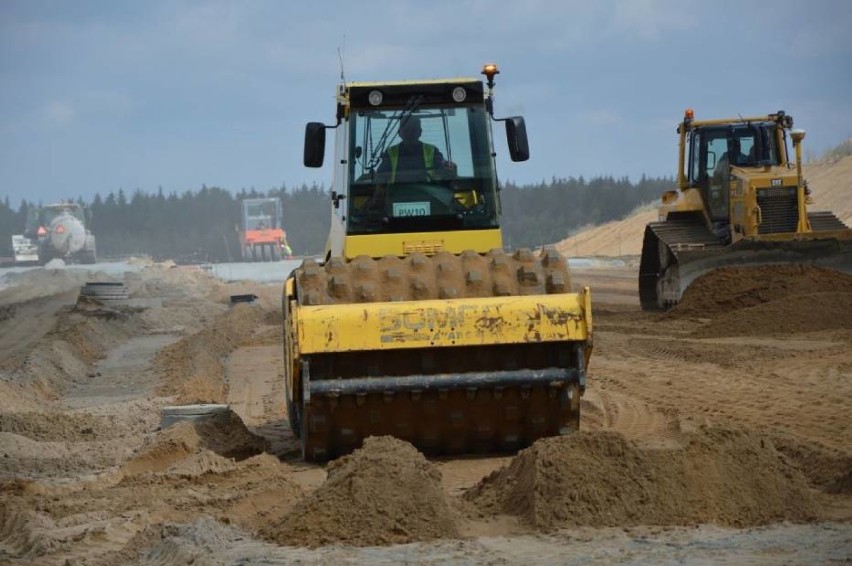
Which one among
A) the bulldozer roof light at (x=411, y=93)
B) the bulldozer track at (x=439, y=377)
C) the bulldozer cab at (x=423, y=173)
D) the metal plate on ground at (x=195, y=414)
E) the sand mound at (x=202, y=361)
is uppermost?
the bulldozer roof light at (x=411, y=93)

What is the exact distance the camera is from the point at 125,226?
112 m

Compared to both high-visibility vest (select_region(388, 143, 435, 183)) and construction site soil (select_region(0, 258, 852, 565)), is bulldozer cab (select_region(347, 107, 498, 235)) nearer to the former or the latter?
high-visibility vest (select_region(388, 143, 435, 183))

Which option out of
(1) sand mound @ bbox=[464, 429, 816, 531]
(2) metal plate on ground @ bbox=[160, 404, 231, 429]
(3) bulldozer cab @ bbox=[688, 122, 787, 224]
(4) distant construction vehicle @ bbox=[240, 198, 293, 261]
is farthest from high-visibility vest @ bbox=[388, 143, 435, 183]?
(4) distant construction vehicle @ bbox=[240, 198, 293, 261]

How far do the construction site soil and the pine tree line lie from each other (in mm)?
59217

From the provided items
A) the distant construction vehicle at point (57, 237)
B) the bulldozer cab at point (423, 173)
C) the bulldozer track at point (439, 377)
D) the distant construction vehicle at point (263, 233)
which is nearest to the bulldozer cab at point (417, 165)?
the bulldozer cab at point (423, 173)

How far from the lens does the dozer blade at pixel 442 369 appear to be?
8.63 metres

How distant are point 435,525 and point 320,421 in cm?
235

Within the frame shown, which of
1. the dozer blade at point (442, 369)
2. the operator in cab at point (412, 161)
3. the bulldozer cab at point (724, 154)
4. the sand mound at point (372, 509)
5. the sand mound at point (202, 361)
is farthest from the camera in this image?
the bulldozer cab at point (724, 154)

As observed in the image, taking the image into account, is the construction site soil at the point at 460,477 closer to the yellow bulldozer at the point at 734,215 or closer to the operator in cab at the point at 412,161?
the operator in cab at the point at 412,161

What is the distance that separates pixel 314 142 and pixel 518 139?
162 cm

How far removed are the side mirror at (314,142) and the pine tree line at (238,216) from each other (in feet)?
205

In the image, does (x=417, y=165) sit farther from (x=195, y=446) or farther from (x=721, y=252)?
(x=721, y=252)

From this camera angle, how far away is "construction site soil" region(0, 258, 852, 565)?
648cm

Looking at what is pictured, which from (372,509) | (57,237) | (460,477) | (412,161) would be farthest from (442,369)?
(57,237)
